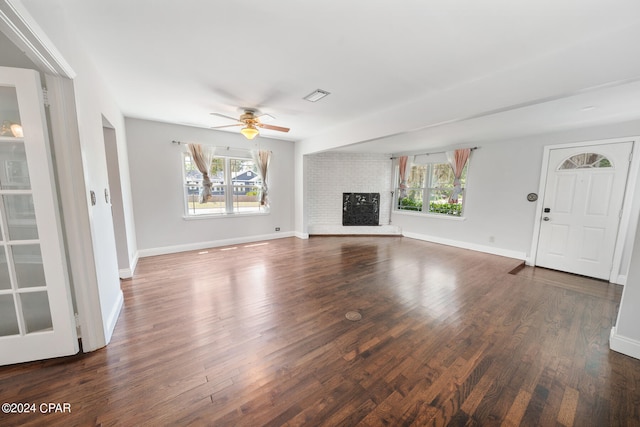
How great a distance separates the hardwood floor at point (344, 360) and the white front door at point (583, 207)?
0.58 meters

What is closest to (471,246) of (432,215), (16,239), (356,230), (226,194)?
(432,215)

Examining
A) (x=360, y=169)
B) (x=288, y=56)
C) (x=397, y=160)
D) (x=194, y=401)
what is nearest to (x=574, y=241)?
(x=397, y=160)

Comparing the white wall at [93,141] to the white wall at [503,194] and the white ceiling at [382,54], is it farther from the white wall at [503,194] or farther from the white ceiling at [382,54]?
the white wall at [503,194]

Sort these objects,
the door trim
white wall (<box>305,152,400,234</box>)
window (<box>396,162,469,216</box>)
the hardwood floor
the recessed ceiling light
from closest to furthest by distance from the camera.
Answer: the door trim < the hardwood floor < the recessed ceiling light < window (<box>396,162,469,216</box>) < white wall (<box>305,152,400,234</box>)

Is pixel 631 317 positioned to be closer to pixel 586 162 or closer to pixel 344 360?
pixel 344 360

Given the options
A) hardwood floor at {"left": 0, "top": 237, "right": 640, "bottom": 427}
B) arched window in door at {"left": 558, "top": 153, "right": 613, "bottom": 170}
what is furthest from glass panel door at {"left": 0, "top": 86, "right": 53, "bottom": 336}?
arched window in door at {"left": 558, "top": 153, "right": 613, "bottom": 170}

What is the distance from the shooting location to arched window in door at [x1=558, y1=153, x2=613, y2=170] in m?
3.45

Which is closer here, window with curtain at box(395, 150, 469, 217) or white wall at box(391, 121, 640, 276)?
white wall at box(391, 121, 640, 276)

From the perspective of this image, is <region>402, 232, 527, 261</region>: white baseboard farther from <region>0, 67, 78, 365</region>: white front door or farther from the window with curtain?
<region>0, 67, 78, 365</region>: white front door

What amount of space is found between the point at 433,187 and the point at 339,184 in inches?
93.4

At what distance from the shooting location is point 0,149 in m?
1.57

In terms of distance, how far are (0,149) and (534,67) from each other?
4.13 meters

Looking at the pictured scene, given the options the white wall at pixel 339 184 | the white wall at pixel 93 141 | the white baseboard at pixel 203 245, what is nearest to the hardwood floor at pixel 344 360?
the white wall at pixel 93 141

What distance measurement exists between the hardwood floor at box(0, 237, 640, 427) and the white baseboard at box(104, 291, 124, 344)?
0.19ft
